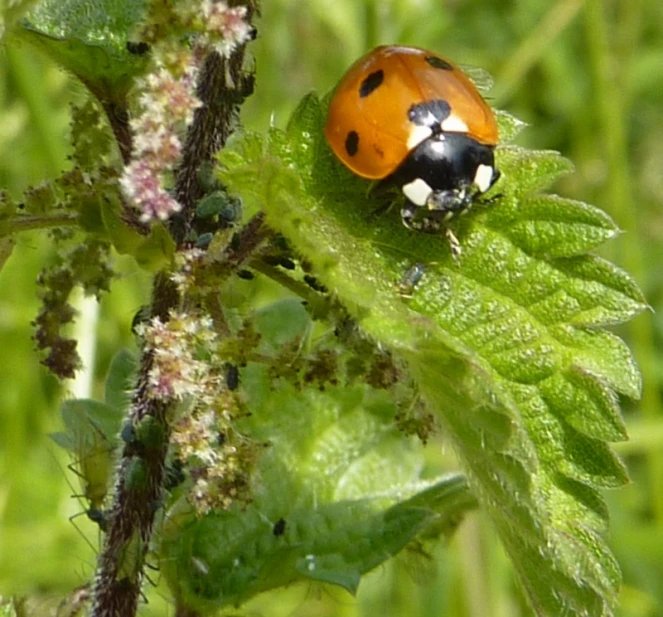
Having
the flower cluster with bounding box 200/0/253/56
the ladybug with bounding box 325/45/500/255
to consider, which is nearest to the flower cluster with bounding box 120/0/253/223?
the flower cluster with bounding box 200/0/253/56

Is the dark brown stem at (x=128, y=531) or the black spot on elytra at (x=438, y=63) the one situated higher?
the black spot on elytra at (x=438, y=63)

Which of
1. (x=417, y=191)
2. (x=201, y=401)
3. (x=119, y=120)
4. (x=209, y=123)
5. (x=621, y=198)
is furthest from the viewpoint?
(x=621, y=198)

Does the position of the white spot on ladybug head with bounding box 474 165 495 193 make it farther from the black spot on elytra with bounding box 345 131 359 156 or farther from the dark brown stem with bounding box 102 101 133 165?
the dark brown stem with bounding box 102 101 133 165

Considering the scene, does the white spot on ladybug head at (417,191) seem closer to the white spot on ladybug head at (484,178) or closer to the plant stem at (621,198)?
the white spot on ladybug head at (484,178)

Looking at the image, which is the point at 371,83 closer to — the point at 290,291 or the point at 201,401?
the point at 290,291

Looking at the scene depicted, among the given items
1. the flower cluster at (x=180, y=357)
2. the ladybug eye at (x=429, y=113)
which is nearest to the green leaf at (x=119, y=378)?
the flower cluster at (x=180, y=357)

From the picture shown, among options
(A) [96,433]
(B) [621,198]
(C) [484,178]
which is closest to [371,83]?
(C) [484,178]

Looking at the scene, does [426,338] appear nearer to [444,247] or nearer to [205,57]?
[444,247]
